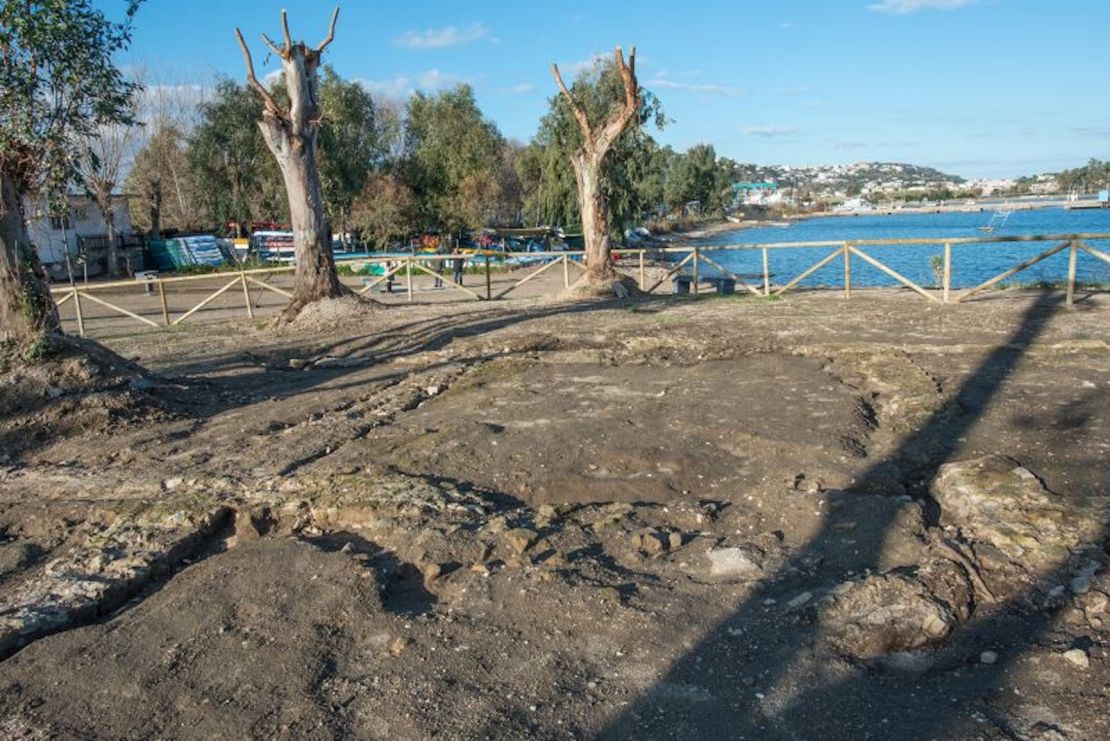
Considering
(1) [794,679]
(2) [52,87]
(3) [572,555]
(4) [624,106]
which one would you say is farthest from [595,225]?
(1) [794,679]

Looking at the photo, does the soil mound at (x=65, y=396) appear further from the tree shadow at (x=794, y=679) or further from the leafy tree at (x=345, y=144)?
the leafy tree at (x=345, y=144)

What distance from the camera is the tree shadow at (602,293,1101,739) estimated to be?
2.93 meters

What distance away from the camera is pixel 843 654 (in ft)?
11.0

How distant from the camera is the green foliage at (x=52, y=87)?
8.30 meters

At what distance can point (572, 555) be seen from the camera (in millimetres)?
4309

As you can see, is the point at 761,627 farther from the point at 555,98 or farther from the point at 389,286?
the point at 555,98

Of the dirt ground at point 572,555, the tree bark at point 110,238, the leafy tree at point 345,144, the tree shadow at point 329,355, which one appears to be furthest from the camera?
the leafy tree at point 345,144

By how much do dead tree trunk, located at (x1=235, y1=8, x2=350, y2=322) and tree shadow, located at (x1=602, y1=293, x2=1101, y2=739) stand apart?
12.2 metres

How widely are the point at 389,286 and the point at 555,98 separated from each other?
20140 millimetres

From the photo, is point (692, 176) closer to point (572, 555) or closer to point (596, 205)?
point (596, 205)

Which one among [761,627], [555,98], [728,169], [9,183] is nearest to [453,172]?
[555,98]

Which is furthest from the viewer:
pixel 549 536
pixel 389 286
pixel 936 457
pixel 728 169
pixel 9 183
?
pixel 728 169

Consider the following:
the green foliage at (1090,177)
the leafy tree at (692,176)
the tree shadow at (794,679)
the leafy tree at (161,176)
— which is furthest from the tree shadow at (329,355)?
the green foliage at (1090,177)

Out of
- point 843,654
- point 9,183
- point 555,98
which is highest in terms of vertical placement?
point 555,98
